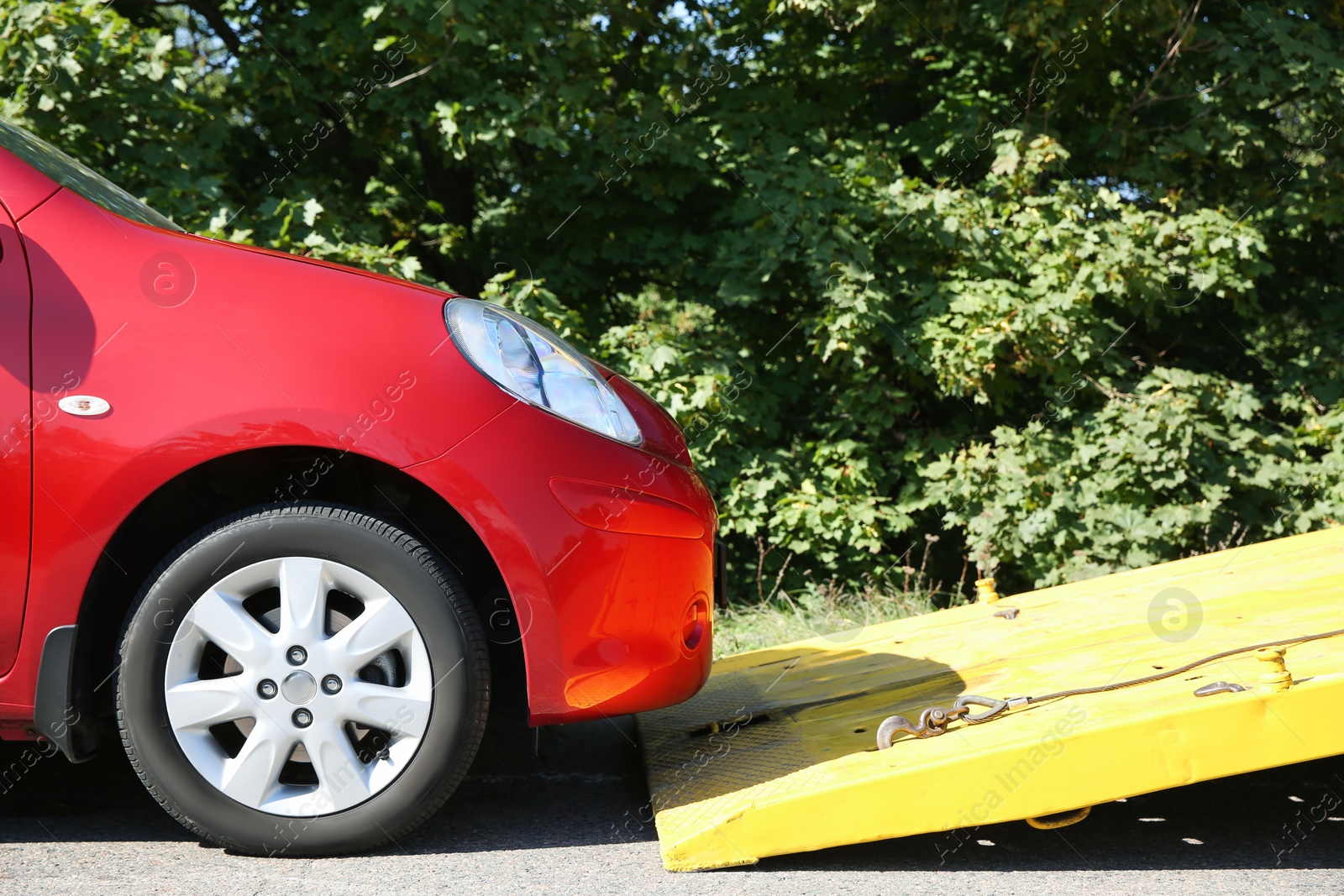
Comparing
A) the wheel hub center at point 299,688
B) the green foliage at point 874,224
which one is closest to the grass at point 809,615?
the green foliage at point 874,224

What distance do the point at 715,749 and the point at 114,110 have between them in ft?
16.6

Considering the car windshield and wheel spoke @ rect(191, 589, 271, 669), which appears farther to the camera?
the car windshield

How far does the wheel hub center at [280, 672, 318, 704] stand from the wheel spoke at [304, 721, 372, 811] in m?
0.06

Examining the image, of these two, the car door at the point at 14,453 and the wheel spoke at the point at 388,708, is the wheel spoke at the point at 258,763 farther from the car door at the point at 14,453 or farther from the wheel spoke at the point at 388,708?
the car door at the point at 14,453

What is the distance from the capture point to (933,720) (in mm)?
2070

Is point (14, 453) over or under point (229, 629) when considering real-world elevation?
over

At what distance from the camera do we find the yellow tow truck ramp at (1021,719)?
1772 mm

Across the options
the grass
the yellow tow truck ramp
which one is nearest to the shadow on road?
the yellow tow truck ramp

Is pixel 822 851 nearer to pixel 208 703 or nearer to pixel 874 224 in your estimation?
pixel 208 703

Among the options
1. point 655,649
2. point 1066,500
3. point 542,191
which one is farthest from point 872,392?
point 655,649

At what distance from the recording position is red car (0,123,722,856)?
191 centimetres

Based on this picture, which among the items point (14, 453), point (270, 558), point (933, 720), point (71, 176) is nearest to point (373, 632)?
point (270, 558)

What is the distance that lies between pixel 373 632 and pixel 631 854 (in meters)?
0.69

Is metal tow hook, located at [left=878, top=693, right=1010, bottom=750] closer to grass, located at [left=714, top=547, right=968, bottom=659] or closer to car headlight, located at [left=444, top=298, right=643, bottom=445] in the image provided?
car headlight, located at [left=444, top=298, right=643, bottom=445]
